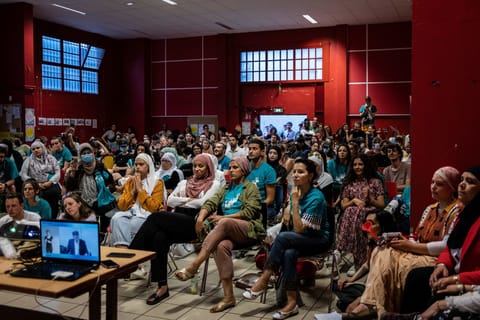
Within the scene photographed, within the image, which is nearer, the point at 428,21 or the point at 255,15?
the point at 428,21

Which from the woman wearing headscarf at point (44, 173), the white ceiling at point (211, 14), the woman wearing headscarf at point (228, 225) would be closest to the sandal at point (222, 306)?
the woman wearing headscarf at point (228, 225)

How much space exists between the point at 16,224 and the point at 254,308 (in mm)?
2006

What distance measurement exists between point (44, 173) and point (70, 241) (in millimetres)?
4666

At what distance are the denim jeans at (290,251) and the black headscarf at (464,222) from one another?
47.0 inches

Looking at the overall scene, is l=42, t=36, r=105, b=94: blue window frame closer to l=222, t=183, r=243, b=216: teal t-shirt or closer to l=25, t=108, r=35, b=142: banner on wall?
l=25, t=108, r=35, b=142: banner on wall

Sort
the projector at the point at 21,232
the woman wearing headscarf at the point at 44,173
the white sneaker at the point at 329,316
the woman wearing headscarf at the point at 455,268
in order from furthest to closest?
the woman wearing headscarf at the point at 44,173
the white sneaker at the point at 329,316
the projector at the point at 21,232
the woman wearing headscarf at the point at 455,268

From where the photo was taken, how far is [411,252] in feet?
11.4

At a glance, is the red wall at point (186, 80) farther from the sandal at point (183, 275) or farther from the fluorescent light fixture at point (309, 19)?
the sandal at point (183, 275)

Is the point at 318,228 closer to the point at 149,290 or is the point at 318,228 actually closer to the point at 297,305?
the point at 297,305

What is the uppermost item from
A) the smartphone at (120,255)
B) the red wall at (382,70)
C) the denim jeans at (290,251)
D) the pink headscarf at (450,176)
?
the red wall at (382,70)

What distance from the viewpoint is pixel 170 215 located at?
4578 mm

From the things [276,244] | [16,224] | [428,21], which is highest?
[428,21]

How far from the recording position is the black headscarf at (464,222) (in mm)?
3072

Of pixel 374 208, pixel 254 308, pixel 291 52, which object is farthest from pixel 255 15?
pixel 254 308
